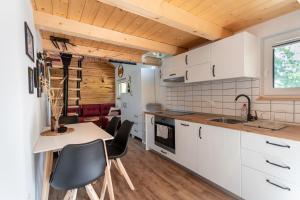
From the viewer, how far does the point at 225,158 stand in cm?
192

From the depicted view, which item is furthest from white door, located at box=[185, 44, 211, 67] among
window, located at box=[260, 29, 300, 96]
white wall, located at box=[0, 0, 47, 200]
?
white wall, located at box=[0, 0, 47, 200]

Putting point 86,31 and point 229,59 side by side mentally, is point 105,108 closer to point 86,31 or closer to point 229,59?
point 86,31

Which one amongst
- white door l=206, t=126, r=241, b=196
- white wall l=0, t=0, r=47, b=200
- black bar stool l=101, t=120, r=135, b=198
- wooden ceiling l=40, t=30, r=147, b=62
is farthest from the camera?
wooden ceiling l=40, t=30, r=147, b=62

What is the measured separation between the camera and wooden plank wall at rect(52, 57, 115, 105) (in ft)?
20.6

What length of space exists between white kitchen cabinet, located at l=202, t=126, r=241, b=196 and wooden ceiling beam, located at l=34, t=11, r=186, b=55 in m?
1.68

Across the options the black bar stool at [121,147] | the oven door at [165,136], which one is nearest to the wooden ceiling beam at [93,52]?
the oven door at [165,136]

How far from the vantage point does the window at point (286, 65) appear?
186cm

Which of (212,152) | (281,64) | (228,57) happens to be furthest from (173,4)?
(212,152)

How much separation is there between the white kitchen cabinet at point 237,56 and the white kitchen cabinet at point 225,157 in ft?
2.42

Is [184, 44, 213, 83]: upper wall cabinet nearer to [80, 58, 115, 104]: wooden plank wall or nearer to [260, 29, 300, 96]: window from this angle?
[260, 29, 300, 96]: window

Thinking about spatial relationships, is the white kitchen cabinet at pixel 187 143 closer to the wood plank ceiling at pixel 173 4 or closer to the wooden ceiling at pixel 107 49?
the wood plank ceiling at pixel 173 4

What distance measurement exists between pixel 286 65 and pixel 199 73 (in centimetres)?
104

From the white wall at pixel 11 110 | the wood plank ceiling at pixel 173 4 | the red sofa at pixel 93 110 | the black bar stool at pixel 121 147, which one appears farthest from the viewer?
the red sofa at pixel 93 110

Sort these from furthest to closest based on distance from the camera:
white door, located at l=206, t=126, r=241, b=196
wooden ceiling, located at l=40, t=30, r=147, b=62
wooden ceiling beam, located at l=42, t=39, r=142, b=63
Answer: wooden ceiling beam, located at l=42, t=39, r=142, b=63
wooden ceiling, located at l=40, t=30, r=147, b=62
white door, located at l=206, t=126, r=241, b=196
